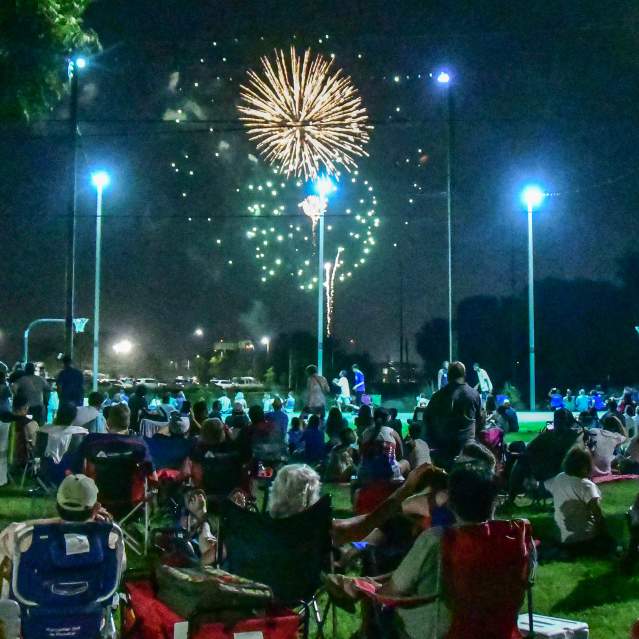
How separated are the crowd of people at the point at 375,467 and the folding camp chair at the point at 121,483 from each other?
0.15 ft

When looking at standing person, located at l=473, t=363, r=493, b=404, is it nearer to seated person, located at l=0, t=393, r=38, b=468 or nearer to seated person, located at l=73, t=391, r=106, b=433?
seated person, located at l=0, t=393, r=38, b=468

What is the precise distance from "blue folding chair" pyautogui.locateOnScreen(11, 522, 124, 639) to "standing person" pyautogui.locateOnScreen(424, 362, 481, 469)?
550 cm

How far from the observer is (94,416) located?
420 inches

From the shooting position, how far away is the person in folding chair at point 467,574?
3797 millimetres

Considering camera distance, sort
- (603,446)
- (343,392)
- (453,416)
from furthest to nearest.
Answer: (343,392) < (603,446) < (453,416)

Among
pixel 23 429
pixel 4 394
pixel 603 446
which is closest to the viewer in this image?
pixel 23 429

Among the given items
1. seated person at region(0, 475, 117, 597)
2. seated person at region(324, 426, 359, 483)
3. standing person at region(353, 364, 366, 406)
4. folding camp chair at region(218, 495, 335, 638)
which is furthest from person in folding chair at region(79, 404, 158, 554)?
standing person at region(353, 364, 366, 406)

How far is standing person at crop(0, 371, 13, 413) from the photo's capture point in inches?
511

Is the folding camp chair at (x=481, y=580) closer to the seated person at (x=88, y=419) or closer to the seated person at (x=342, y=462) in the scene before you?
the seated person at (x=88, y=419)

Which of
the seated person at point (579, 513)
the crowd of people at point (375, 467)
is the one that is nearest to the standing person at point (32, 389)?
the crowd of people at point (375, 467)

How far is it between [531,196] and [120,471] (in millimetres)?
23673

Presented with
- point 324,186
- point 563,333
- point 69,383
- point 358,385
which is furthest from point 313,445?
point 563,333

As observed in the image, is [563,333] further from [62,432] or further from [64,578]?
[64,578]

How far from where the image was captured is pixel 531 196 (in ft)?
95.9
